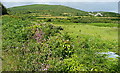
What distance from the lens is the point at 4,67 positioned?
436 inches

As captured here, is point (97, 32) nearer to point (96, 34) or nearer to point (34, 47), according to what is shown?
point (96, 34)

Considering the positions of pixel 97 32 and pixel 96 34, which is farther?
pixel 97 32

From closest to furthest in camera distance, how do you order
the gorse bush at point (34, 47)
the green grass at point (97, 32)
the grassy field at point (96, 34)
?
the gorse bush at point (34, 47), the grassy field at point (96, 34), the green grass at point (97, 32)

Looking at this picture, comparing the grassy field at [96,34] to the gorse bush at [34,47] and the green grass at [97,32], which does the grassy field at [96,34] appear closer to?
the green grass at [97,32]

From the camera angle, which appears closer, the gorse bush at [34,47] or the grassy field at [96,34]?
the gorse bush at [34,47]

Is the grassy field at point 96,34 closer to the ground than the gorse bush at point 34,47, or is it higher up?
closer to the ground

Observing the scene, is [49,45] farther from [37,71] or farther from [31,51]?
[37,71]

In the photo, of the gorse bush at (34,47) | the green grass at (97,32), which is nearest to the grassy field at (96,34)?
the green grass at (97,32)

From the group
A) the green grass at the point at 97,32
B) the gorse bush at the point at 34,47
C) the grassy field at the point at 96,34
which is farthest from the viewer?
the green grass at the point at 97,32

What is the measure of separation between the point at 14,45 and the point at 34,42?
1.82m

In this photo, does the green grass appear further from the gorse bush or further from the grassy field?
the gorse bush

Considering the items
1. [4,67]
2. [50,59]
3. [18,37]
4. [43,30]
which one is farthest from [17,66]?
[43,30]

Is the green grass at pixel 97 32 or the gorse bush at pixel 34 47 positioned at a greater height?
the gorse bush at pixel 34 47

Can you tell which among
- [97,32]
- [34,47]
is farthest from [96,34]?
[34,47]
